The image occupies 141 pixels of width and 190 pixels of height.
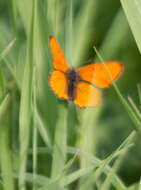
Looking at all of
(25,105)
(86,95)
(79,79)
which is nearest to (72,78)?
(79,79)

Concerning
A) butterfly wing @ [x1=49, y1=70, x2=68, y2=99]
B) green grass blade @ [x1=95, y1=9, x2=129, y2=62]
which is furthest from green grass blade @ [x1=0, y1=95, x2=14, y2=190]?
green grass blade @ [x1=95, y1=9, x2=129, y2=62]

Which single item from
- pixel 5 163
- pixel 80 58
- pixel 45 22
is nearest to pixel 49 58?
pixel 45 22

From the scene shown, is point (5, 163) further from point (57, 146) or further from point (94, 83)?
point (94, 83)

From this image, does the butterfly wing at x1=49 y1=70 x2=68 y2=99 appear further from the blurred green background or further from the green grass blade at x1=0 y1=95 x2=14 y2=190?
the green grass blade at x1=0 y1=95 x2=14 y2=190

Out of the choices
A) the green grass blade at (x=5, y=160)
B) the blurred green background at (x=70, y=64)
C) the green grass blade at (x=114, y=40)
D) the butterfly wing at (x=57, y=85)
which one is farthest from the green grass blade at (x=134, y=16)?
the green grass blade at (x=114, y=40)

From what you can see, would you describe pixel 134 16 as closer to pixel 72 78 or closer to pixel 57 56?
pixel 57 56

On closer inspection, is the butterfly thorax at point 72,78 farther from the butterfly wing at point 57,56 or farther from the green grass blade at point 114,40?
the green grass blade at point 114,40
